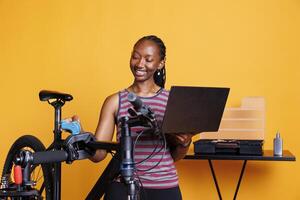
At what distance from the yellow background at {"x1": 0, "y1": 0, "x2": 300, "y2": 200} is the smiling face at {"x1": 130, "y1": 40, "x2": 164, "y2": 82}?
1253mm

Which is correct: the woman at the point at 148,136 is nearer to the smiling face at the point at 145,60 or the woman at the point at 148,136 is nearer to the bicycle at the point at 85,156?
the smiling face at the point at 145,60

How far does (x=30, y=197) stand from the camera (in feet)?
5.36

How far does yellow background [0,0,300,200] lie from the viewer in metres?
3.10

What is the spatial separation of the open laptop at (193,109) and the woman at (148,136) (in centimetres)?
19

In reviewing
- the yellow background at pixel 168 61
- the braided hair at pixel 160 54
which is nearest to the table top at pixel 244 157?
the yellow background at pixel 168 61

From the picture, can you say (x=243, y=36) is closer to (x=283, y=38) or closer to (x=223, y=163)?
(x=283, y=38)

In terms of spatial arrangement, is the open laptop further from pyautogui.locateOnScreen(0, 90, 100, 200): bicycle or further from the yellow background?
the yellow background

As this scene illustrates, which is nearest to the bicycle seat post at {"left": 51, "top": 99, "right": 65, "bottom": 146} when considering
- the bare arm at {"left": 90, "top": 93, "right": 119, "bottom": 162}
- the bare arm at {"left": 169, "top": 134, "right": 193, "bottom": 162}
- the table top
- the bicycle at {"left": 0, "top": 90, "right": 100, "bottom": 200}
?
the bicycle at {"left": 0, "top": 90, "right": 100, "bottom": 200}

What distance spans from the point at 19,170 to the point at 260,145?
164 cm

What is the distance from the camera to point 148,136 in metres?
1.76

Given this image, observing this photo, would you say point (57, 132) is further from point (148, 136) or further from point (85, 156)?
point (85, 156)

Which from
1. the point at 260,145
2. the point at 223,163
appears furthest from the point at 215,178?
the point at 260,145

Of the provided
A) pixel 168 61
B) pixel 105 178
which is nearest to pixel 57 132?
pixel 105 178

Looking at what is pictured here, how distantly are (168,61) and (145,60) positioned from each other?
1309 millimetres
